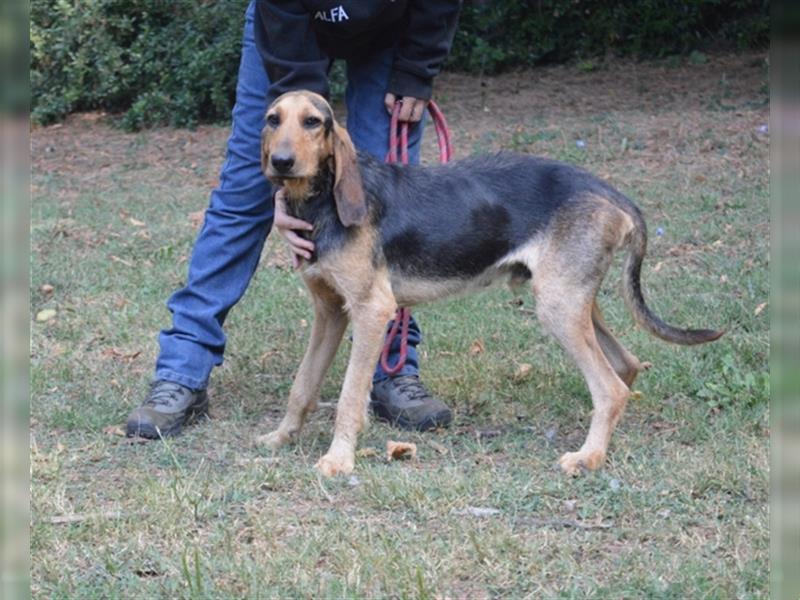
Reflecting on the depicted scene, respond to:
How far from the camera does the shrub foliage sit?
1315 centimetres

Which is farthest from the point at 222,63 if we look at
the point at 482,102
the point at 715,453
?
the point at 715,453

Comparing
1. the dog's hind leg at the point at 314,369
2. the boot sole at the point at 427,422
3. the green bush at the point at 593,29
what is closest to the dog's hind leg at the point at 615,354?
the boot sole at the point at 427,422

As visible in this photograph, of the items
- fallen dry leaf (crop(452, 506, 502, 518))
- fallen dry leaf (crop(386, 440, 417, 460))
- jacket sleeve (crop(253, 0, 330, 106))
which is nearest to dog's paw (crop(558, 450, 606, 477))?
fallen dry leaf (crop(452, 506, 502, 518))

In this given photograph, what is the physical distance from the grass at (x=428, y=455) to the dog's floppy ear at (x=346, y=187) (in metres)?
0.97

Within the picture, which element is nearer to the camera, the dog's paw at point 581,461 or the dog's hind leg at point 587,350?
the dog's paw at point 581,461

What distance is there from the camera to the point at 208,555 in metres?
3.38

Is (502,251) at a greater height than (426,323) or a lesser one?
greater

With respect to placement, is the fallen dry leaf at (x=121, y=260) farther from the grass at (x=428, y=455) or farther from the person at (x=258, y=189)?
the person at (x=258, y=189)

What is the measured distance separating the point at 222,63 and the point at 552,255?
9.31m

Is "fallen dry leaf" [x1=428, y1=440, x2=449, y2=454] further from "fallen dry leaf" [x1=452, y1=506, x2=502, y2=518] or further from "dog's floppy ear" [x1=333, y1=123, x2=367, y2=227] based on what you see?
"dog's floppy ear" [x1=333, y1=123, x2=367, y2=227]

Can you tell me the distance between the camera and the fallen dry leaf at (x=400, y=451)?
443cm

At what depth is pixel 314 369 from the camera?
4.72 metres

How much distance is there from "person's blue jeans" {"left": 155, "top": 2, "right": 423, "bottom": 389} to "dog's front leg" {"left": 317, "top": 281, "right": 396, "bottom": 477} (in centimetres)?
85

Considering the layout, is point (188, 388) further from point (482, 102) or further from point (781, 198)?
point (482, 102)
